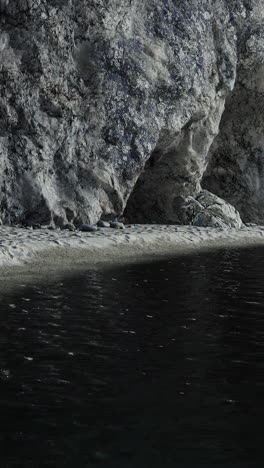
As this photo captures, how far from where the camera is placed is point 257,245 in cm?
2891

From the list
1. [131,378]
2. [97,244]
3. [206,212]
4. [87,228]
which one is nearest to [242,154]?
[206,212]

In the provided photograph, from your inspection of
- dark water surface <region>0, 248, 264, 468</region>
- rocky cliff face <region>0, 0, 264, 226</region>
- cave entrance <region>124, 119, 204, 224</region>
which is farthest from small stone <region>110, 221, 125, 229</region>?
dark water surface <region>0, 248, 264, 468</region>

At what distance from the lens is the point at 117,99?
30562mm

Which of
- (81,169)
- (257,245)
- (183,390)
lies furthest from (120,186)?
(183,390)

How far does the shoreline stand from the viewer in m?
17.9

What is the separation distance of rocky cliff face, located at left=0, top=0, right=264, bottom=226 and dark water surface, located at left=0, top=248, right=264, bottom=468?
13.5 meters

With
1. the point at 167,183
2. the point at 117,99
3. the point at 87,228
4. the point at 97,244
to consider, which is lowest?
the point at 97,244

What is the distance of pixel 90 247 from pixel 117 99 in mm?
11093

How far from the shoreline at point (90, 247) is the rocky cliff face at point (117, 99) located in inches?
123

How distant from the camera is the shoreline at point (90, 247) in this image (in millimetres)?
17944

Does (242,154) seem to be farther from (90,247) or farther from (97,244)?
(90,247)

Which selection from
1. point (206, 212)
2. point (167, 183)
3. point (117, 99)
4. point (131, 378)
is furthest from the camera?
point (167, 183)

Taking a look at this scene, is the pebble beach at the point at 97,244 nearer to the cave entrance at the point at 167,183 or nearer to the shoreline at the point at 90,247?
the shoreline at the point at 90,247

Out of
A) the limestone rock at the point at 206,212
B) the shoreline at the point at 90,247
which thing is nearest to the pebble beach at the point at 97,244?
the shoreline at the point at 90,247
